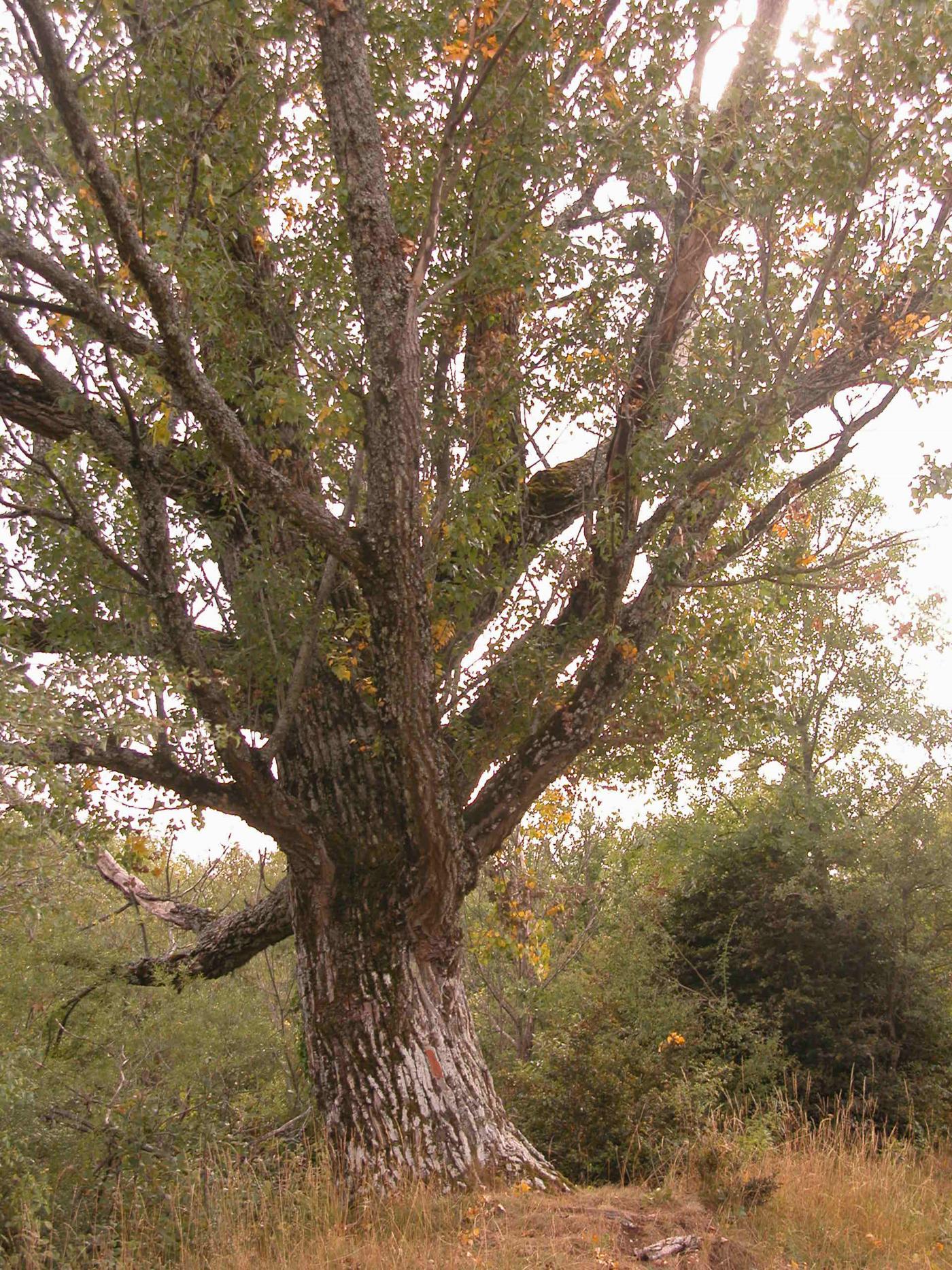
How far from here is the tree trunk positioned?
6.57 meters

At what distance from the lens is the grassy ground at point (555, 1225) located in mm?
5242

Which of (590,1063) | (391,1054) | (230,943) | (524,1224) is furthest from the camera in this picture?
(230,943)

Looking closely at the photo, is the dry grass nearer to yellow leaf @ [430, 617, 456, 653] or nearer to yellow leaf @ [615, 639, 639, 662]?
yellow leaf @ [615, 639, 639, 662]

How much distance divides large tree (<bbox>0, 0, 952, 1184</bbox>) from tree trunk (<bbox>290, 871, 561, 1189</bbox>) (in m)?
0.03

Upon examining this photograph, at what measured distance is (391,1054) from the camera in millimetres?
6875

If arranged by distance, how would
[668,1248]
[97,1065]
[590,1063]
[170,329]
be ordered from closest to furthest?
[668,1248], [170,329], [590,1063], [97,1065]

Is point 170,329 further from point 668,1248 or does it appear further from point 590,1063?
point 590,1063

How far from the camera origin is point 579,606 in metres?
8.34

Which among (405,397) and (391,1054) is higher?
(405,397)

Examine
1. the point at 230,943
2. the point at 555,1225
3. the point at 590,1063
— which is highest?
the point at 230,943

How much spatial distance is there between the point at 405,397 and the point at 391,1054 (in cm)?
419

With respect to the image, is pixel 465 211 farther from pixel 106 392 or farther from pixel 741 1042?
pixel 741 1042

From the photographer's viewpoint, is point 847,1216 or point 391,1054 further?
point 391,1054

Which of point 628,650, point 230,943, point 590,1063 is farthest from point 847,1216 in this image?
point 230,943
